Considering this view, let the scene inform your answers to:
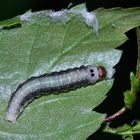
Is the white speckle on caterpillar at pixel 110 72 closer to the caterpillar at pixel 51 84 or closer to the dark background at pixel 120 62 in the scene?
the caterpillar at pixel 51 84

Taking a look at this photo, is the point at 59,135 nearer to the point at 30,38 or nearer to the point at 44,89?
the point at 44,89

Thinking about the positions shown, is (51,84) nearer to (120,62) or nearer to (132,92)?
(132,92)

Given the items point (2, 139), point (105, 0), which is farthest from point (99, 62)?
point (105, 0)

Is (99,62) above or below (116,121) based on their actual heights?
above

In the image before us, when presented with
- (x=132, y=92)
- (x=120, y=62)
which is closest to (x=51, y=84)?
(x=132, y=92)

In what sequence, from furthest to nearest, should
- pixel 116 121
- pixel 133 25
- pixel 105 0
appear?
pixel 105 0, pixel 116 121, pixel 133 25
